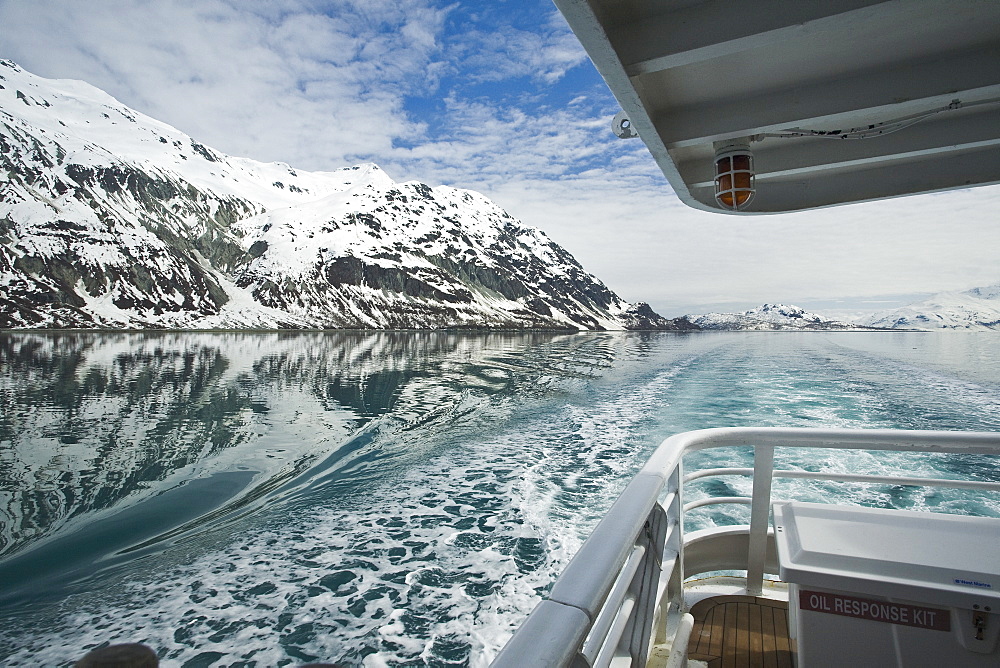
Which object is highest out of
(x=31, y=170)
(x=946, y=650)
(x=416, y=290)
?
Result: (x=31, y=170)

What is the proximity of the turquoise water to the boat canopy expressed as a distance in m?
4.21

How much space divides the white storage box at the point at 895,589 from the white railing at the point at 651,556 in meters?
0.41

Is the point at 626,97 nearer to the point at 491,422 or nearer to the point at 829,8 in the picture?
the point at 829,8

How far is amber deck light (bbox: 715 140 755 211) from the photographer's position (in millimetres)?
2973

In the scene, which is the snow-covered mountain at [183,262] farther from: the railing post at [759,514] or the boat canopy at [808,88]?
the railing post at [759,514]

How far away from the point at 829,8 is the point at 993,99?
1.33 metres

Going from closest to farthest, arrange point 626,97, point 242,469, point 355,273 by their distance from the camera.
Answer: point 626,97, point 242,469, point 355,273

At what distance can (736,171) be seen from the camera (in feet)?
9.81

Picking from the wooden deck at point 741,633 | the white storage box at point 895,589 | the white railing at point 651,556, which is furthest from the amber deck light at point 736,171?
the wooden deck at point 741,633

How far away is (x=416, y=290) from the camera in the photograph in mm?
173125

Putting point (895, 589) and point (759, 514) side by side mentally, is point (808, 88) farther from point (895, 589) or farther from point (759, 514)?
point (895, 589)

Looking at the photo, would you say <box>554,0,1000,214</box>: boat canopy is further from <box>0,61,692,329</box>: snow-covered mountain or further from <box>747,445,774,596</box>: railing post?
<box>0,61,692,329</box>: snow-covered mountain

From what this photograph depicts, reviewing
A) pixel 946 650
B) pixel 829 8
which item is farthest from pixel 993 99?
pixel 946 650

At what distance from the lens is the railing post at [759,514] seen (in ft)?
8.21
